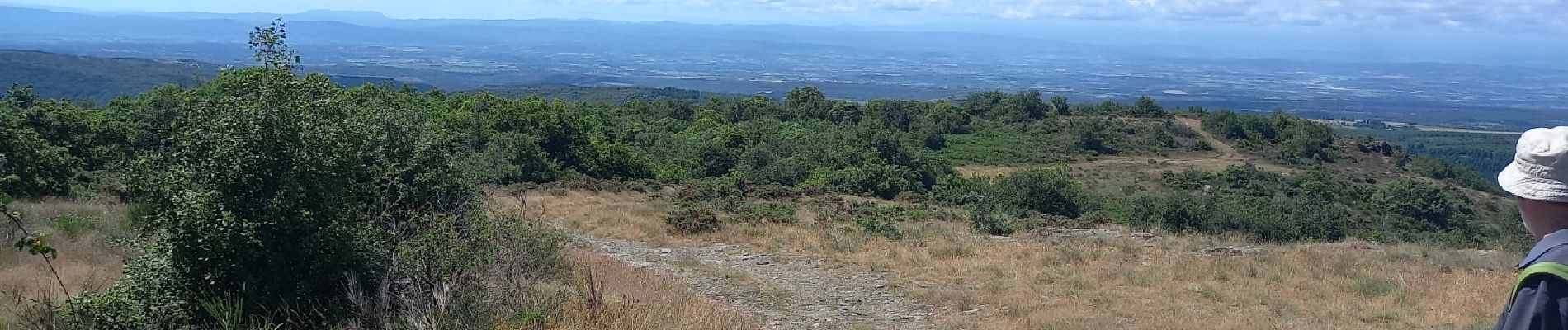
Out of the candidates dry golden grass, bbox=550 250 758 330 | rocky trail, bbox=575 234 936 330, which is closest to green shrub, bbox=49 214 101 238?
rocky trail, bbox=575 234 936 330

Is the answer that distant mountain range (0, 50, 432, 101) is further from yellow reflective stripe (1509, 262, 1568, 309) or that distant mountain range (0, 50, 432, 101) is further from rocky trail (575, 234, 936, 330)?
yellow reflective stripe (1509, 262, 1568, 309)

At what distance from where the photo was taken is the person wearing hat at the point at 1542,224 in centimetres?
208

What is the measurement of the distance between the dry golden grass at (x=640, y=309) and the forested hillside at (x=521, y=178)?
0.21m

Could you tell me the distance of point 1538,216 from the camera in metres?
2.26

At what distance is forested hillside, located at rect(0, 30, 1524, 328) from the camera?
226 inches

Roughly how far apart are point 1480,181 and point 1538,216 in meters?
39.8

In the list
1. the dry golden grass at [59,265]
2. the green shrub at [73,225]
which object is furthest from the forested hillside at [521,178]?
the green shrub at [73,225]

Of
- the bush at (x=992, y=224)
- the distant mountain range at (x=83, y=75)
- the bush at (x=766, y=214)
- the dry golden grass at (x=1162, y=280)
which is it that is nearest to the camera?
the dry golden grass at (x=1162, y=280)

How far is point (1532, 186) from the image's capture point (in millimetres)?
2219

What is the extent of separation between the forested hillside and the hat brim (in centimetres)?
500

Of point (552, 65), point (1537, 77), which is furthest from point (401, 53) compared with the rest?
point (1537, 77)

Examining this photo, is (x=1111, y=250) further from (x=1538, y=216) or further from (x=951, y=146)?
(x=951, y=146)

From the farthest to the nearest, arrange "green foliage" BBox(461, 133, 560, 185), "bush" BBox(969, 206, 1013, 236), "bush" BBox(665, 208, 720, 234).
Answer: "green foliage" BBox(461, 133, 560, 185) < "bush" BBox(969, 206, 1013, 236) < "bush" BBox(665, 208, 720, 234)

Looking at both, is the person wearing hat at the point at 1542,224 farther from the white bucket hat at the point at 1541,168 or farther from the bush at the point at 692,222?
the bush at the point at 692,222
